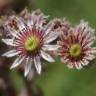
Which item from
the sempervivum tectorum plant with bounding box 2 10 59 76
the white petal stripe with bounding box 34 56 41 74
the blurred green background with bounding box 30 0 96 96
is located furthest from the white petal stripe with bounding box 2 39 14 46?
the blurred green background with bounding box 30 0 96 96

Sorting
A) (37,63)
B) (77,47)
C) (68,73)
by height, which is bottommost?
(37,63)

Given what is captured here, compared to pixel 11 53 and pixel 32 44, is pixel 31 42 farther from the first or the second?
pixel 11 53

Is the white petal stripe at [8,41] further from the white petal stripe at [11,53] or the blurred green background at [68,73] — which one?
the blurred green background at [68,73]

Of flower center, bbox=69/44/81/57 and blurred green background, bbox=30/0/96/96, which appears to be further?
blurred green background, bbox=30/0/96/96

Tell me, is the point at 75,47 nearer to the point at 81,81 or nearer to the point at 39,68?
the point at 39,68

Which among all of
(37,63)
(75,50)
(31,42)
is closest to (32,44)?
(31,42)

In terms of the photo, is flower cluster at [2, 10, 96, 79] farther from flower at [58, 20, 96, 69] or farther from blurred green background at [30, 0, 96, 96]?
blurred green background at [30, 0, 96, 96]
